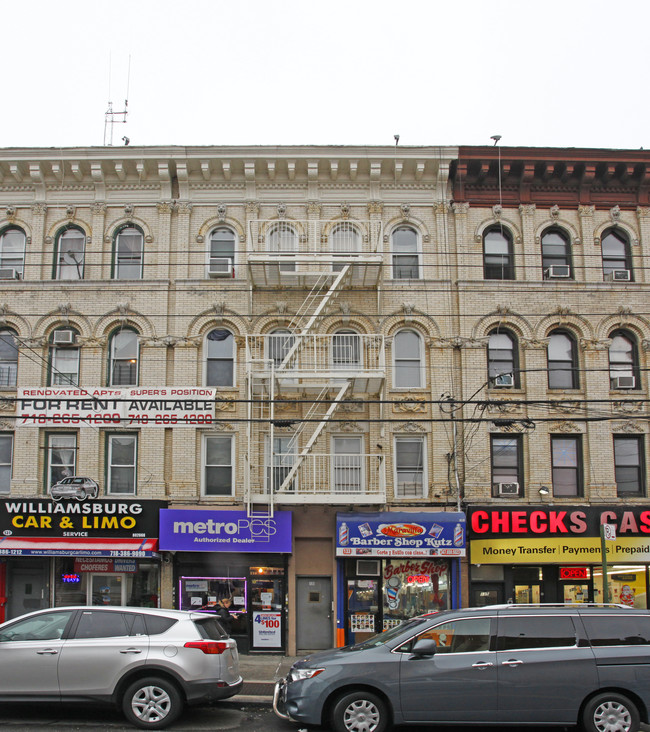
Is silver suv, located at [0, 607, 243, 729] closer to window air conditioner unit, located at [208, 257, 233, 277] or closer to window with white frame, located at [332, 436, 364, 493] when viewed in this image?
window with white frame, located at [332, 436, 364, 493]

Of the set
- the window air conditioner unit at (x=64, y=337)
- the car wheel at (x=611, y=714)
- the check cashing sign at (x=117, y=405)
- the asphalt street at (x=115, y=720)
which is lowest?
the asphalt street at (x=115, y=720)

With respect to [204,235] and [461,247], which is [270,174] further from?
[461,247]

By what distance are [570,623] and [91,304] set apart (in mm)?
14037

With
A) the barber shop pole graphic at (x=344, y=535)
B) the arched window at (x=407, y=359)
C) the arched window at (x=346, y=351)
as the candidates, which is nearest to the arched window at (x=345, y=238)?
the arched window at (x=346, y=351)

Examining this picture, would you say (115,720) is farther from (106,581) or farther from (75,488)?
(75,488)

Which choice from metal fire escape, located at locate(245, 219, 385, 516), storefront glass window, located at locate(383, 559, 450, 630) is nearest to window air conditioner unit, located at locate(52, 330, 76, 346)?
metal fire escape, located at locate(245, 219, 385, 516)

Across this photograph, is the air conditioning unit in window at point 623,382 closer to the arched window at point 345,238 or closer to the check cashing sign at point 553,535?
the check cashing sign at point 553,535

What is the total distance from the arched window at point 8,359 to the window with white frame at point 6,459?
52.4 inches

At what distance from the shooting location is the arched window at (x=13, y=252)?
779 inches

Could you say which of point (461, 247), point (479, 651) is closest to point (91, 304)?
point (461, 247)

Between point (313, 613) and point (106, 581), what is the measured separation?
16.6 feet

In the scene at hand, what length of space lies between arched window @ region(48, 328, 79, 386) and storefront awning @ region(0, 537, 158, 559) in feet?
12.7

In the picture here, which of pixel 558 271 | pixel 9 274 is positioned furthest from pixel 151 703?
pixel 558 271

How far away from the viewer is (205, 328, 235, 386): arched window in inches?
762
